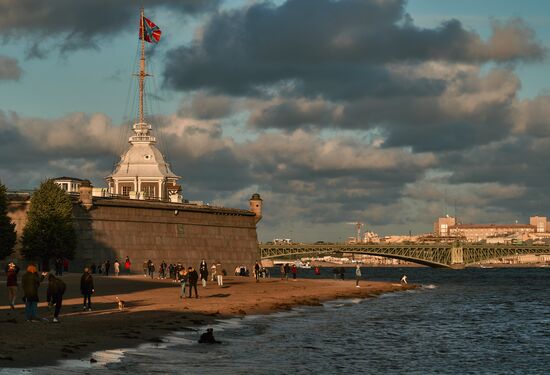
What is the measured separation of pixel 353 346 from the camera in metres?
41.0

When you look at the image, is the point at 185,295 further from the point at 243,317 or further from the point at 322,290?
the point at 322,290

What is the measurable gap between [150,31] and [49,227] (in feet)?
117

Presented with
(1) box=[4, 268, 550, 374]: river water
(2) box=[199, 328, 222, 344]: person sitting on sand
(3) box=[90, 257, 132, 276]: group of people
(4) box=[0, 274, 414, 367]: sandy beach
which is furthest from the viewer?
(3) box=[90, 257, 132, 276]: group of people

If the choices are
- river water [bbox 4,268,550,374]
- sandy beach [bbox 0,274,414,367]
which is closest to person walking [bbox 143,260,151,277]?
sandy beach [bbox 0,274,414,367]

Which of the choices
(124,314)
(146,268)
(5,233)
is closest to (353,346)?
(124,314)

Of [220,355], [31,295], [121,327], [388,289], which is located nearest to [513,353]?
[220,355]

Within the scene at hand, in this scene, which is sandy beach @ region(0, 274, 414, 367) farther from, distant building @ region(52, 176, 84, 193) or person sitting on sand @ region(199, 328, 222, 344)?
distant building @ region(52, 176, 84, 193)

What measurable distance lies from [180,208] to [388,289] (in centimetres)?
2620

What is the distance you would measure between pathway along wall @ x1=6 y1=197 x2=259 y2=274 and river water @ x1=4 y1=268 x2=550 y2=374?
1420 inches

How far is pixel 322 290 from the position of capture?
85188 mm

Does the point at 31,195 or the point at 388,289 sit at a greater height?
the point at 31,195

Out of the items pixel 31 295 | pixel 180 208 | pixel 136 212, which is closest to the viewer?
pixel 31 295

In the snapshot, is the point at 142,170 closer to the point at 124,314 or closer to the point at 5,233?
the point at 5,233

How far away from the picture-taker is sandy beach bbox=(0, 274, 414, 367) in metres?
31.3
